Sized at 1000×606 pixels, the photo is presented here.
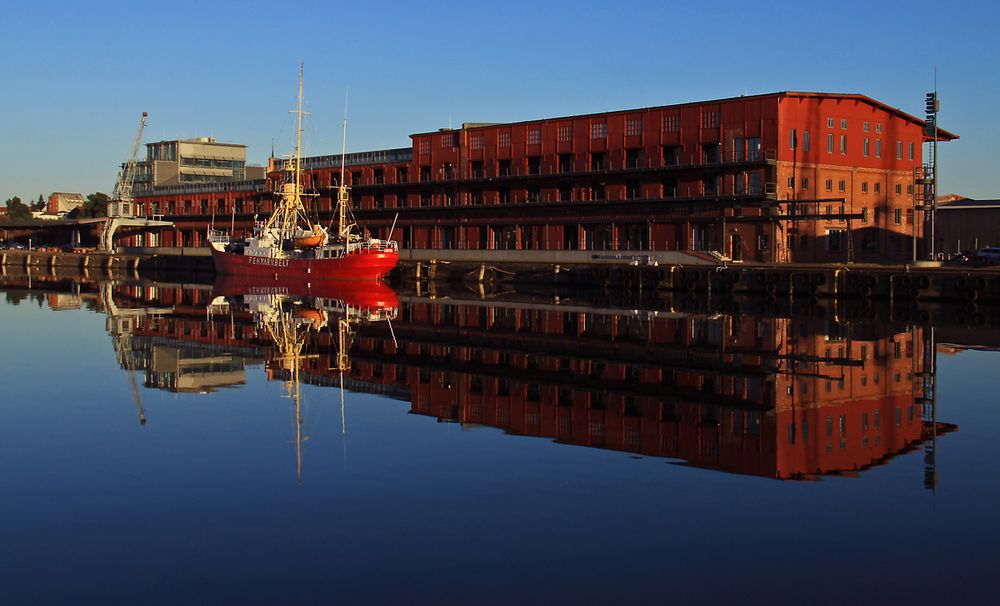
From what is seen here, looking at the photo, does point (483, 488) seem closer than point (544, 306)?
Yes

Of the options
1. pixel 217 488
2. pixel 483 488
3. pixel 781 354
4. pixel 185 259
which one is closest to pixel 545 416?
pixel 483 488

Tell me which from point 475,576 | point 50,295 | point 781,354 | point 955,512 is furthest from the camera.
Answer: point 50,295

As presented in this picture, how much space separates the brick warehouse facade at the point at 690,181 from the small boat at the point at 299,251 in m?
9.97

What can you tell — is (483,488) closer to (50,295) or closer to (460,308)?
(460,308)

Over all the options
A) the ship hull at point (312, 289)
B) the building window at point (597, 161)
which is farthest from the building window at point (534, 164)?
the ship hull at point (312, 289)

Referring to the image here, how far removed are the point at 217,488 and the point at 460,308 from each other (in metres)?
37.2

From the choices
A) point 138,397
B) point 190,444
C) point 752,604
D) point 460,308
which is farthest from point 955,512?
point 460,308

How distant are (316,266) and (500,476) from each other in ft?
230

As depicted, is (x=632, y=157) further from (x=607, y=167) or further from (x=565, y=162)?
(x=565, y=162)

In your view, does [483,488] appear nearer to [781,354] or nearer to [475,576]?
[475,576]

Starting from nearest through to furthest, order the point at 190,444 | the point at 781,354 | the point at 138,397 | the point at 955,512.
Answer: the point at 955,512 < the point at 190,444 < the point at 138,397 < the point at 781,354

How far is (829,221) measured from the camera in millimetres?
71438

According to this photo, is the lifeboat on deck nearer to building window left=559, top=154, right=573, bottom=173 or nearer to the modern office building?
building window left=559, top=154, right=573, bottom=173

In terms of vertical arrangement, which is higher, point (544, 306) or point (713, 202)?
point (713, 202)
